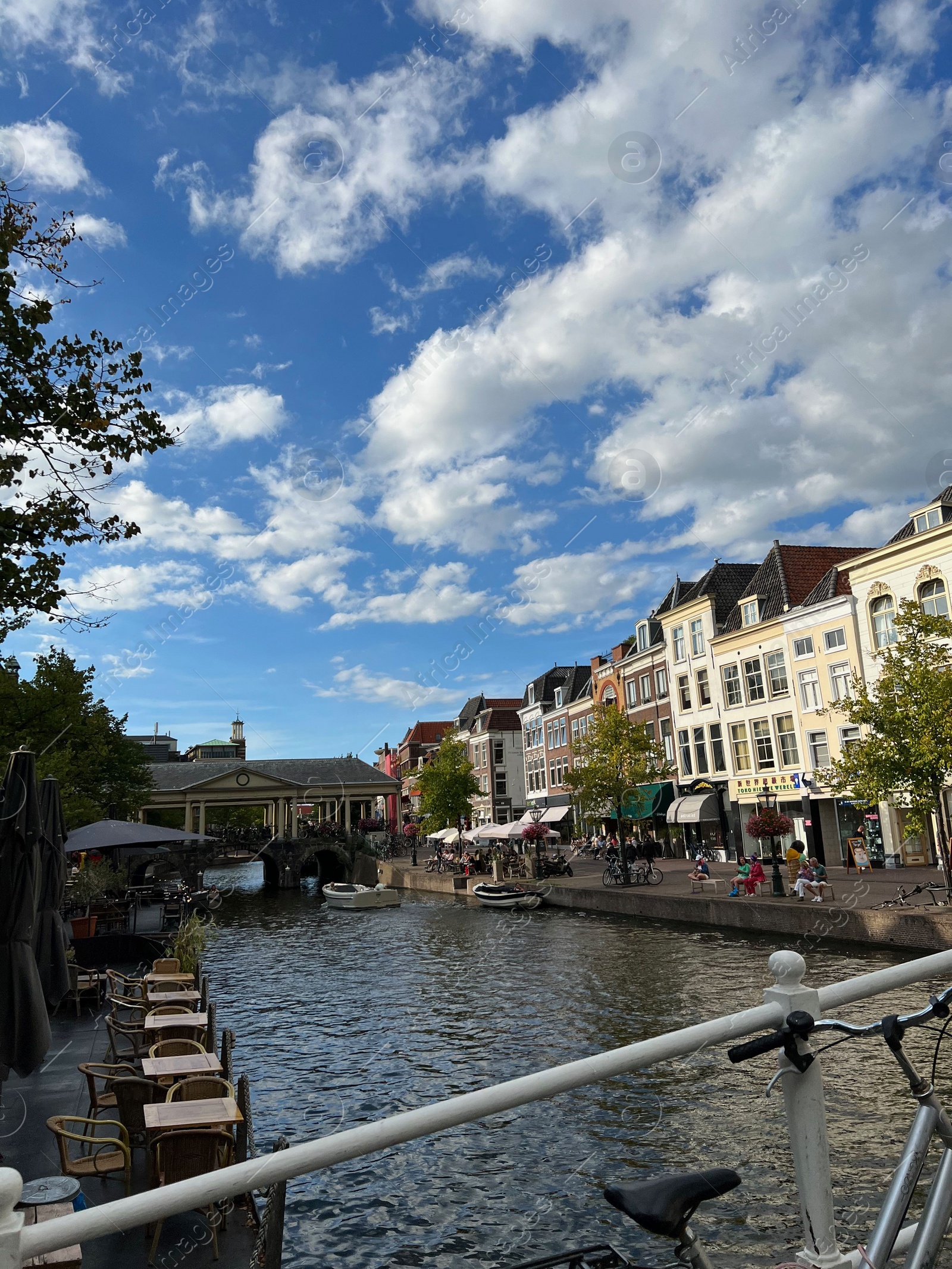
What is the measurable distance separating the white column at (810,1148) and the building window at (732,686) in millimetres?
44337

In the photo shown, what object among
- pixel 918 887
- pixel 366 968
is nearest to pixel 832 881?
pixel 918 887

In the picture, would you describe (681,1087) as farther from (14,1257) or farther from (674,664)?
(674,664)

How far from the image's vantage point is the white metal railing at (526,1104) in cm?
187

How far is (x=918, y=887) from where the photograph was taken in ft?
76.4

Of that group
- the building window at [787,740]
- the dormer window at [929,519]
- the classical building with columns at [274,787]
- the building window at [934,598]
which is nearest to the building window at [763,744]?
the building window at [787,740]

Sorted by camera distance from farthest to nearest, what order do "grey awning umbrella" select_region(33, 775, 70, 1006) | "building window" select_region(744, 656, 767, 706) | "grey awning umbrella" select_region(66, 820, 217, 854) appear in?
"building window" select_region(744, 656, 767, 706), "grey awning umbrella" select_region(66, 820, 217, 854), "grey awning umbrella" select_region(33, 775, 70, 1006)

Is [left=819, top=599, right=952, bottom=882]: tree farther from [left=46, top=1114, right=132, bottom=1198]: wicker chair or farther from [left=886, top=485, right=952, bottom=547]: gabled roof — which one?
[left=46, top=1114, right=132, bottom=1198]: wicker chair

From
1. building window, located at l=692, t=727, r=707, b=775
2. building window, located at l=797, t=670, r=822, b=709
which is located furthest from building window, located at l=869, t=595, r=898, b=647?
building window, located at l=692, t=727, r=707, b=775

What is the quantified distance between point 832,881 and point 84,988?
25.0 meters

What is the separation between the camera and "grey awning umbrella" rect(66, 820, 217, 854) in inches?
885

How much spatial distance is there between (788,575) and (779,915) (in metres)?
22.0

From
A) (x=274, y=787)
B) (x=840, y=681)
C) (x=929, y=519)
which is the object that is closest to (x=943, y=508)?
(x=929, y=519)

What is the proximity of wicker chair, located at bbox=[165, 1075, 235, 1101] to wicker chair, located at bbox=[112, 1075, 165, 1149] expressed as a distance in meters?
0.16

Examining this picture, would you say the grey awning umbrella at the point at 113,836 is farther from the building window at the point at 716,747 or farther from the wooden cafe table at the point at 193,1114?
the building window at the point at 716,747
